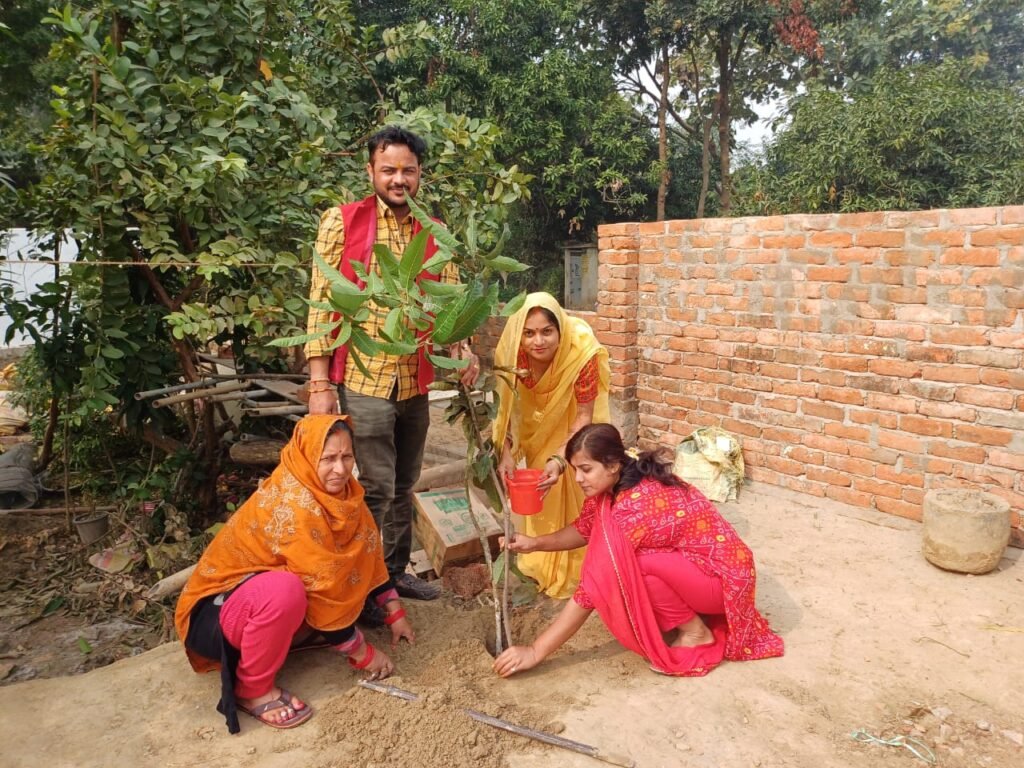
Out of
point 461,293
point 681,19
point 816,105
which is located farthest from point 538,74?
point 461,293

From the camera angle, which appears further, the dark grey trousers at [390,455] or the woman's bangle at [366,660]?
the dark grey trousers at [390,455]

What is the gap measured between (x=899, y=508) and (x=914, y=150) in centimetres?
784

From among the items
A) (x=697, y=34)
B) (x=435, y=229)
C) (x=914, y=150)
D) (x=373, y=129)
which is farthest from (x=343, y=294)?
(x=697, y=34)

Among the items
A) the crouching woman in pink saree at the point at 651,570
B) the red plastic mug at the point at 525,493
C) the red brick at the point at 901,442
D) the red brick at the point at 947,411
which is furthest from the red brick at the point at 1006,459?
the red plastic mug at the point at 525,493

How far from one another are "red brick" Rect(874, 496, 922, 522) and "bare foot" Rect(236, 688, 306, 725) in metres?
3.10

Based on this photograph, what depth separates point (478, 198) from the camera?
4.24 meters

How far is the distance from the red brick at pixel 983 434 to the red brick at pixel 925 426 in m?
0.05

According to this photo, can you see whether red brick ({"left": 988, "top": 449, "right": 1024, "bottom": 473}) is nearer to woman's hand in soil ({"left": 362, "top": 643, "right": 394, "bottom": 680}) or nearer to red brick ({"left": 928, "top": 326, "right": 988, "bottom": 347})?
red brick ({"left": 928, "top": 326, "right": 988, "bottom": 347})

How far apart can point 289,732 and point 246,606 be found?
41cm

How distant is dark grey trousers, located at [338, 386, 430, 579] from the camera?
2.72 meters

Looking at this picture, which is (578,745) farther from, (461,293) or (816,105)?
(816,105)

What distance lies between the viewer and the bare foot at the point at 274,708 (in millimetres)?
2240

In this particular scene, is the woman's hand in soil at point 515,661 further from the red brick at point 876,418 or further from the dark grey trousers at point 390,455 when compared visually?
the red brick at point 876,418

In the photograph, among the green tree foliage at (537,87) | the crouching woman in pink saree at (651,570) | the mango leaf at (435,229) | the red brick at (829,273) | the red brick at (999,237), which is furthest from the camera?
the green tree foliage at (537,87)
